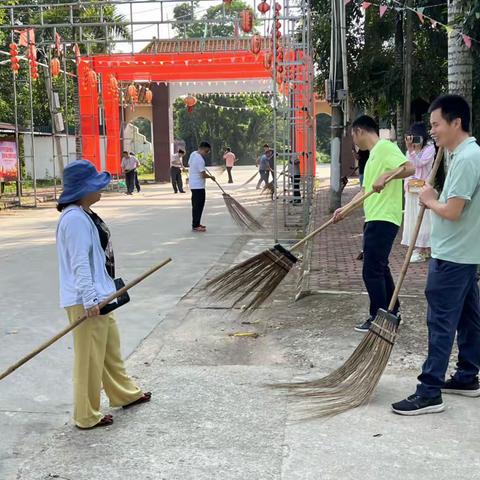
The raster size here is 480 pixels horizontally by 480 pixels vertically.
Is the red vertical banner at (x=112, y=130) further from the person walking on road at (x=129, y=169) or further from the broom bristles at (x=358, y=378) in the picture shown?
the broom bristles at (x=358, y=378)

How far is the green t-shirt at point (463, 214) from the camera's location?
3.14m

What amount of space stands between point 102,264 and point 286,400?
4.30ft

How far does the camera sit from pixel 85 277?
10.2 ft

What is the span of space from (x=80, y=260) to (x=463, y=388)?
227cm

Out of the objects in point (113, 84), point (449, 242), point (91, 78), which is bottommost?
point (449, 242)

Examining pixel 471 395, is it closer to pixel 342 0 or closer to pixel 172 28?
pixel 342 0

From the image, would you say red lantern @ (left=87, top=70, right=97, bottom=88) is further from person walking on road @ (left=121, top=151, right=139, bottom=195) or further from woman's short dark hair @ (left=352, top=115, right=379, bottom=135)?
woman's short dark hair @ (left=352, top=115, right=379, bottom=135)

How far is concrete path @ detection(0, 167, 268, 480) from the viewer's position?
359cm

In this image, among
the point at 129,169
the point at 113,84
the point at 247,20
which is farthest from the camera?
the point at 129,169

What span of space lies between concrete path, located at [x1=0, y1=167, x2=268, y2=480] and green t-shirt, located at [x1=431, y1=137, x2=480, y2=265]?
90.1 inches

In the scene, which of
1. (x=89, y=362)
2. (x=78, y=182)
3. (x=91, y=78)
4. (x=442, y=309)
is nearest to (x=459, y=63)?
(x=442, y=309)

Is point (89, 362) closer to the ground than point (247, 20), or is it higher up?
closer to the ground

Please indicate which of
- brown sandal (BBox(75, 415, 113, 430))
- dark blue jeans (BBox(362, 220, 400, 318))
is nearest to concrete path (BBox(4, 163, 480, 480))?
brown sandal (BBox(75, 415, 113, 430))

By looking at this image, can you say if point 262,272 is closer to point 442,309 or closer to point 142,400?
point 142,400
